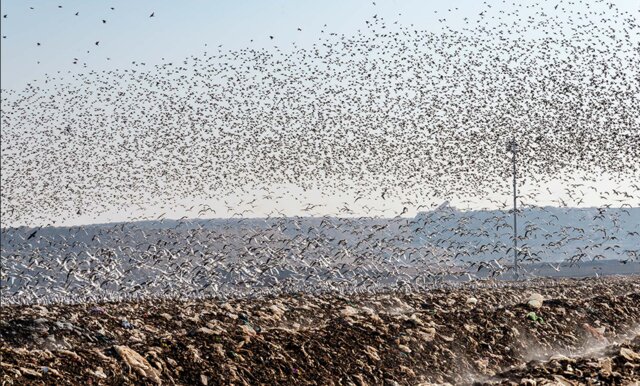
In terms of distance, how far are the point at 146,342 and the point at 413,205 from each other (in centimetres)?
2878

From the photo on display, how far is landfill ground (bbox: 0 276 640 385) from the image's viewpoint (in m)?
13.4

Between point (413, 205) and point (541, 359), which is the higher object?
point (541, 359)

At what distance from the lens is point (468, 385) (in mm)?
16812

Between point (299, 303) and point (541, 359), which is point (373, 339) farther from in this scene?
point (299, 303)

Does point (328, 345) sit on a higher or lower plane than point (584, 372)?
lower

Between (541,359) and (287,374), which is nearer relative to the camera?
(287,374)

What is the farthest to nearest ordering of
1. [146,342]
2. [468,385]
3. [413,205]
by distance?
[413,205]
[468,385]
[146,342]

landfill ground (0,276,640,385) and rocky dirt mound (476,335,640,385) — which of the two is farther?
landfill ground (0,276,640,385)

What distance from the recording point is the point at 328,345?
52.2 ft

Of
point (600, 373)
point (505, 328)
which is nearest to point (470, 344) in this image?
point (505, 328)

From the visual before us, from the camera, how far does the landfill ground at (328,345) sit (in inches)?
528

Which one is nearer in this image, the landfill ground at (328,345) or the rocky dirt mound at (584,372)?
the rocky dirt mound at (584,372)

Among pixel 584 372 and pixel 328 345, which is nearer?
pixel 584 372

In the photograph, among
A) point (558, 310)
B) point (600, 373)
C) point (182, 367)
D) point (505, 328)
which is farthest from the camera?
point (558, 310)
